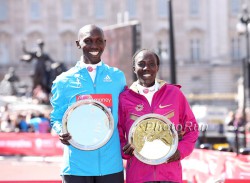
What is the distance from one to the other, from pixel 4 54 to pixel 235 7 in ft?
63.2

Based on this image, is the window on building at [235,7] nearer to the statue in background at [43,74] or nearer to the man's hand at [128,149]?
the statue in background at [43,74]

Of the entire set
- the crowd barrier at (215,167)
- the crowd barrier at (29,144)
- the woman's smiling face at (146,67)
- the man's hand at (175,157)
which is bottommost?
the crowd barrier at (29,144)

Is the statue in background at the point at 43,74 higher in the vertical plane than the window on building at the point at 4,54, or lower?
higher

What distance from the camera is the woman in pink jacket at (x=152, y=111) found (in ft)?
14.3

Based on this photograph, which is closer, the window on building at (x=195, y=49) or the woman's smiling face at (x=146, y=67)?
the woman's smiling face at (x=146, y=67)

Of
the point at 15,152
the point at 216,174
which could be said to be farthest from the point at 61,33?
the point at 216,174

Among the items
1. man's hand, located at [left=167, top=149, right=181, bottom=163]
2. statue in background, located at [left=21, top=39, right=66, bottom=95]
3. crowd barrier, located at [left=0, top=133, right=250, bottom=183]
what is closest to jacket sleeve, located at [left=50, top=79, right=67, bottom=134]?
man's hand, located at [left=167, top=149, right=181, bottom=163]

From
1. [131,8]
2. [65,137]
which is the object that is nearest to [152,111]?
[65,137]

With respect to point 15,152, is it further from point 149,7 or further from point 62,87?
point 149,7

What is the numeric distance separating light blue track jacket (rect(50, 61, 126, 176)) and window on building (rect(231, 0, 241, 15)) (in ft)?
173

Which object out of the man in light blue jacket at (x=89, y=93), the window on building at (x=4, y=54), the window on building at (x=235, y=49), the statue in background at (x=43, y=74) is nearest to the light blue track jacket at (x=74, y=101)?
the man in light blue jacket at (x=89, y=93)

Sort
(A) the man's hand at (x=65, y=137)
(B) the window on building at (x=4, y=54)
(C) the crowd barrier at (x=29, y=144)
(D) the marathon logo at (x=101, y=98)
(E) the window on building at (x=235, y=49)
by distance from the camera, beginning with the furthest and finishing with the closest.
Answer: (E) the window on building at (x=235, y=49)
(B) the window on building at (x=4, y=54)
(C) the crowd barrier at (x=29, y=144)
(D) the marathon logo at (x=101, y=98)
(A) the man's hand at (x=65, y=137)

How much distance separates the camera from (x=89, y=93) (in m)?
4.43

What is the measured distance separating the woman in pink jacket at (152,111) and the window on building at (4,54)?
51321 mm
